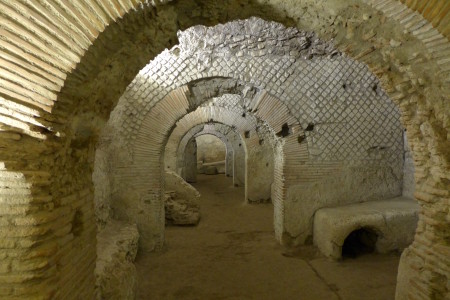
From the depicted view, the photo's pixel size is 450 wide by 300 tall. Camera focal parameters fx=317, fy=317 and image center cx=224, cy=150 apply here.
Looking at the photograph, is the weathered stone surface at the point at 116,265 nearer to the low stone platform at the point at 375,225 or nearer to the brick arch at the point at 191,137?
the low stone platform at the point at 375,225

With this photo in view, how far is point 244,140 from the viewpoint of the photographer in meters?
9.59

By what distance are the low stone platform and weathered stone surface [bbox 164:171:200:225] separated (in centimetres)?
330

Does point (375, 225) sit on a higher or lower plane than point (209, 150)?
lower

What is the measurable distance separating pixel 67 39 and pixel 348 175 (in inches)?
203

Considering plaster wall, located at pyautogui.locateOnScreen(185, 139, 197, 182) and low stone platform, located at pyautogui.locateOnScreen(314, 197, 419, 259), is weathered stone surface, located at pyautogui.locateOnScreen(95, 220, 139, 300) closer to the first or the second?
low stone platform, located at pyautogui.locateOnScreen(314, 197, 419, 259)

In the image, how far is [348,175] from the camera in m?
5.63

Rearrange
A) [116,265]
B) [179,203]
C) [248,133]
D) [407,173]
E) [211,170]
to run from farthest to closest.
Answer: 1. [211,170]
2. [248,133]
3. [179,203]
4. [407,173]
5. [116,265]

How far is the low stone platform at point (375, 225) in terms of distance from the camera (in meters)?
4.95

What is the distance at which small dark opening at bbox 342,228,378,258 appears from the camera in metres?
5.34

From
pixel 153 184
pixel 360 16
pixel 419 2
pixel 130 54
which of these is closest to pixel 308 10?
pixel 360 16

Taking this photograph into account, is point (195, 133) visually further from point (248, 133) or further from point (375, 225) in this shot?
point (375, 225)

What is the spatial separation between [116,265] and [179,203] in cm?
420

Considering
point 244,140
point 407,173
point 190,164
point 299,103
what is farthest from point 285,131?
point 190,164

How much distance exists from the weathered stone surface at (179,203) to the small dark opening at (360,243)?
3446 millimetres
